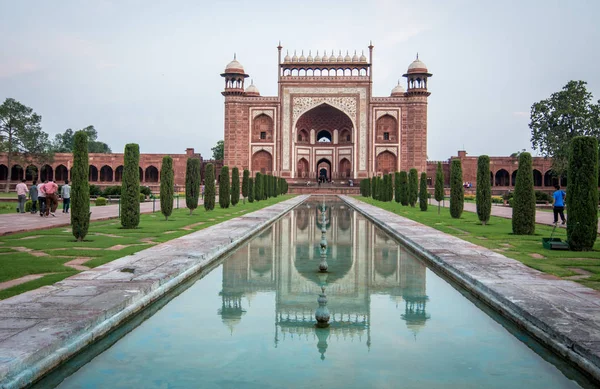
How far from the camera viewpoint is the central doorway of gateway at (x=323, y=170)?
3763 cm

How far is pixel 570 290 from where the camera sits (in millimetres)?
3992

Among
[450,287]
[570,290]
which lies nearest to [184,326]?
[450,287]

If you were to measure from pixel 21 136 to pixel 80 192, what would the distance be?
26.0 metres

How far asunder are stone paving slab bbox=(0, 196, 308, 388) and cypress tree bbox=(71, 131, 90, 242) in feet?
5.27

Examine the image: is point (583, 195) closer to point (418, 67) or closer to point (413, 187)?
point (413, 187)

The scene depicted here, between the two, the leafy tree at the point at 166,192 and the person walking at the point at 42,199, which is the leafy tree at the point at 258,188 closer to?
the leafy tree at the point at 166,192

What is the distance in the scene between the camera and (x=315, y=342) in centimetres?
307

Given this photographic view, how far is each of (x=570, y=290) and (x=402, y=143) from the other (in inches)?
1218

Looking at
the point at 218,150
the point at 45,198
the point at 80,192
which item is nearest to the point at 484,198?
the point at 80,192

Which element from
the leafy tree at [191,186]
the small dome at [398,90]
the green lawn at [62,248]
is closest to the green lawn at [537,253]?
the green lawn at [62,248]

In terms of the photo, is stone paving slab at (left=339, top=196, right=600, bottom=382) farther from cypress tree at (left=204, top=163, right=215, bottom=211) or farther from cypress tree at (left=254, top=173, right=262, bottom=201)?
cypress tree at (left=254, top=173, right=262, bottom=201)

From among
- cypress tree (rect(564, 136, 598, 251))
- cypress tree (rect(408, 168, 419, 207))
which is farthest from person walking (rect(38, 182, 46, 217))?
cypress tree (rect(408, 168, 419, 207))

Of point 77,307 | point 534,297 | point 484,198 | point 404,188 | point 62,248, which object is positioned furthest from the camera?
point 404,188

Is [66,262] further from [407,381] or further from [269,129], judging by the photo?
[269,129]
